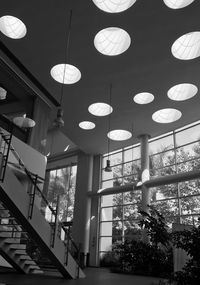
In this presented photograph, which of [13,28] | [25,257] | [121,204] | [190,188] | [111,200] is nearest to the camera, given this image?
[25,257]

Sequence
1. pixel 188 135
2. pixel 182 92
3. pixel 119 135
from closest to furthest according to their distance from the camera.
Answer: pixel 182 92
pixel 188 135
pixel 119 135

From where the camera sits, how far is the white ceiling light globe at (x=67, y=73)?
1319cm

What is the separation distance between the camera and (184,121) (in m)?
17.2

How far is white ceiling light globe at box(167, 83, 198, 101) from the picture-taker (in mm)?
14297

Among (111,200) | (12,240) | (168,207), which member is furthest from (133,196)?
(12,240)

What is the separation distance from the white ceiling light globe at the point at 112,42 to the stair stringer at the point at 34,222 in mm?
6480

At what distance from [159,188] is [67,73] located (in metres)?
9.24

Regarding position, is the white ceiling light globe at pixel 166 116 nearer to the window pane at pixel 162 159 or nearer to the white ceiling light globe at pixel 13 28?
the window pane at pixel 162 159

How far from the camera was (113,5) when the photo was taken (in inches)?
391

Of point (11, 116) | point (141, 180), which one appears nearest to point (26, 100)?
point (11, 116)

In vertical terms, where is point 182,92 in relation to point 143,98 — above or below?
above

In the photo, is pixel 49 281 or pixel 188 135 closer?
pixel 49 281

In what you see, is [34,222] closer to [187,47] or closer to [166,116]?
[187,47]

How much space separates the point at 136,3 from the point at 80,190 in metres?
16.0
